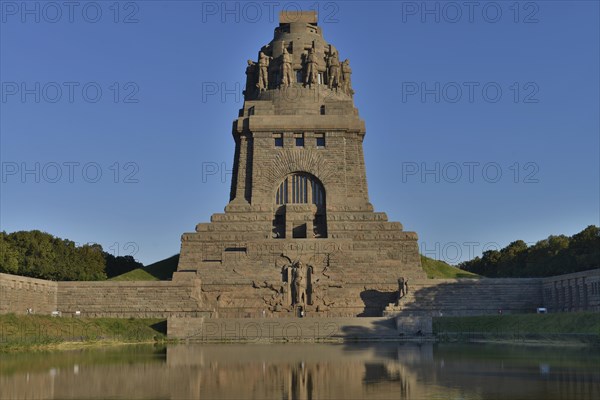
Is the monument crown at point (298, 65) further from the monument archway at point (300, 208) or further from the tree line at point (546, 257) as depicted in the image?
the tree line at point (546, 257)

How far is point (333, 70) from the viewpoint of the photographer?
6806cm

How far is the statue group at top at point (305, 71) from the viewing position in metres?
66.8

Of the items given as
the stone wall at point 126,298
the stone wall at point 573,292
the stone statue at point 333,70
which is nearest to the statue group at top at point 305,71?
the stone statue at point 333,70

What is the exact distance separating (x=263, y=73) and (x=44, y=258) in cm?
2473

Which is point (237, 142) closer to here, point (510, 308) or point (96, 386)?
point (510, 308)

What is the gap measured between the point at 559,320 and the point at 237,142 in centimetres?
3647

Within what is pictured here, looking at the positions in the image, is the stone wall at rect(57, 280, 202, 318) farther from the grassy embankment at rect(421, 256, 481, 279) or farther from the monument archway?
the grassy embankment at rect(421, 256, 481, 279)

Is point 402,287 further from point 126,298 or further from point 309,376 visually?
point 309,376

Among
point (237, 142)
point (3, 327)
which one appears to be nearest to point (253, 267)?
point (237, 142)

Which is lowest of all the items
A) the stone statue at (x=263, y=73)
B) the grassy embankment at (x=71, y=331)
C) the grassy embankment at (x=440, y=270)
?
the grassy embankment at (x=71, y=331)

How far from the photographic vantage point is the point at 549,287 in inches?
2012

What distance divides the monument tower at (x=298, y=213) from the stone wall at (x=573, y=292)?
28.6 ft

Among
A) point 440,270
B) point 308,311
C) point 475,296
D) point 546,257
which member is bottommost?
point 308,311

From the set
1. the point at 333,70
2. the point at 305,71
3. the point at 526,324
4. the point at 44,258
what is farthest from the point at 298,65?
the point at 526,324
